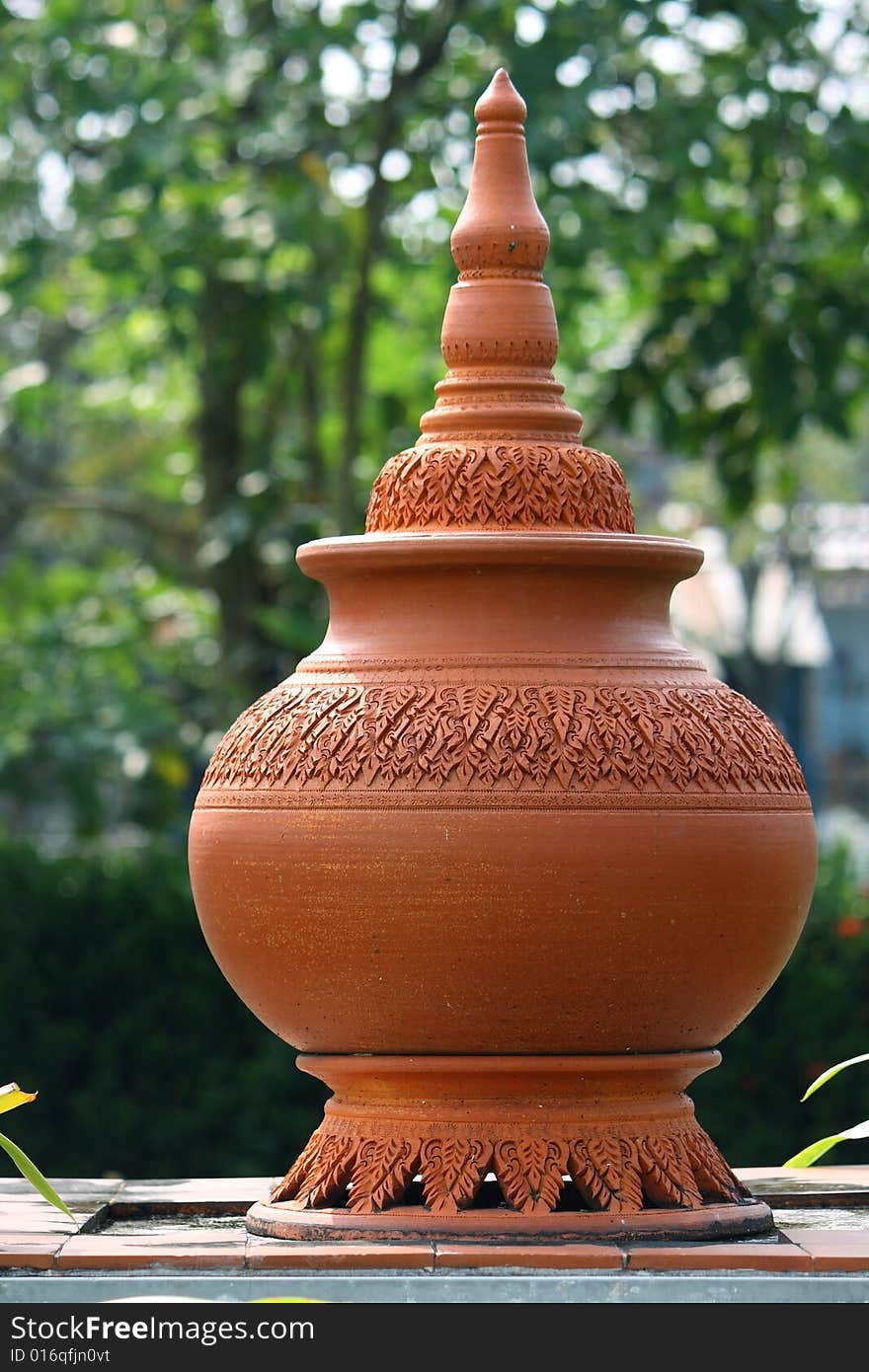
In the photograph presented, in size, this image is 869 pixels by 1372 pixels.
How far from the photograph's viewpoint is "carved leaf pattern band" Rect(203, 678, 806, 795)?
3.95 m

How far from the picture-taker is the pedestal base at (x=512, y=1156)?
13.1 feet

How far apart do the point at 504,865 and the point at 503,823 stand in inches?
2.9

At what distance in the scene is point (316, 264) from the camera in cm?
920

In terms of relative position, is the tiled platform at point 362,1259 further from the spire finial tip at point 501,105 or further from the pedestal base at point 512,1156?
the spire finial tip at point 501,105

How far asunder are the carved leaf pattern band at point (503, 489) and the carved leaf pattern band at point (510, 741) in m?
0.39

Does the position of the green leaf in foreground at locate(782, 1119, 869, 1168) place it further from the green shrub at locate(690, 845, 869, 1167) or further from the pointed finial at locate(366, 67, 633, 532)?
the green shrub at locate(690, 845, 869, 1167)

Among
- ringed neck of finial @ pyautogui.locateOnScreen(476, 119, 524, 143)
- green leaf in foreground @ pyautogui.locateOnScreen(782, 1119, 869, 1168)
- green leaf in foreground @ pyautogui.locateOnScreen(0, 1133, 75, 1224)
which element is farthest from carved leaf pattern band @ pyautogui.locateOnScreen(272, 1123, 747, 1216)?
ringed neck of finial @ pyautogui.locateOnScreen(476, 119, 524, 143)

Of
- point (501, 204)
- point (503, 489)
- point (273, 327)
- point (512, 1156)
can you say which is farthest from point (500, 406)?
point (273, 327)

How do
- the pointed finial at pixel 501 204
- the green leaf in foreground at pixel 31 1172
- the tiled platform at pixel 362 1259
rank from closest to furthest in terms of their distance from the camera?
the tiled platform at pixel 362 1259, the green leaf in foreground at pixel 31 1172, the pointed finial at pixel 501 204

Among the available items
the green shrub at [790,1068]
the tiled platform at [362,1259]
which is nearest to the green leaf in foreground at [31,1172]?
the tiled platform at [362,1259]

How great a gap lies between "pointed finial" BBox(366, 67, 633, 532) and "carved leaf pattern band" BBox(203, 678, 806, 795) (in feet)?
1.37

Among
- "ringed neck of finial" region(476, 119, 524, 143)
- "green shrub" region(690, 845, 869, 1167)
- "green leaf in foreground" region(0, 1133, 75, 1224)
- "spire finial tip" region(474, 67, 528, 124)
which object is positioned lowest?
"green shrub" region(690, 845, 869, 1167)

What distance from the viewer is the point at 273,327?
399 inches

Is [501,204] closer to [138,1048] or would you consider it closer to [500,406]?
[500,406]
